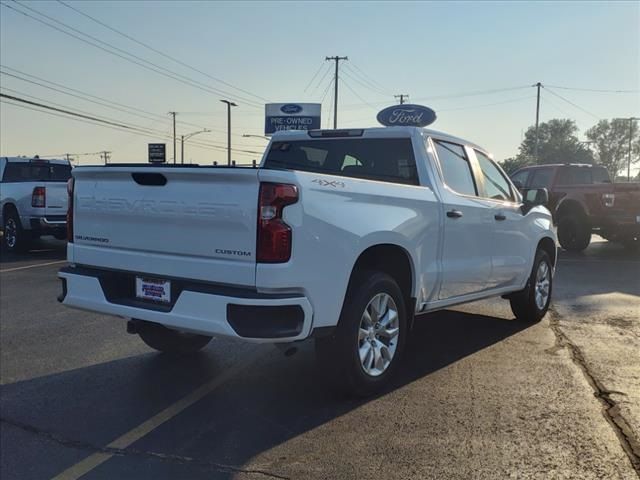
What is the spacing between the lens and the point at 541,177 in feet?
48.6

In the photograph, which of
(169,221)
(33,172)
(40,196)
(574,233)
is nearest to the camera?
(169,221)

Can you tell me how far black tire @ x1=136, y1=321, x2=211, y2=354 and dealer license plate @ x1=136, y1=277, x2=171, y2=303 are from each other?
1.13m

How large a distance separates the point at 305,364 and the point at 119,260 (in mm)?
1904

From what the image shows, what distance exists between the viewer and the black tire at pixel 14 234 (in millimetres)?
13383

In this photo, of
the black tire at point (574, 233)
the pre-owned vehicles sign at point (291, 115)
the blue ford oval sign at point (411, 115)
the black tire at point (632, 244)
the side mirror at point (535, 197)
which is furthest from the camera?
the pre-owned vehicles sign at point (291, 115)

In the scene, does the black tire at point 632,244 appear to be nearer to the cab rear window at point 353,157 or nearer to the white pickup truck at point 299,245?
the white pickup truck at point 299,245

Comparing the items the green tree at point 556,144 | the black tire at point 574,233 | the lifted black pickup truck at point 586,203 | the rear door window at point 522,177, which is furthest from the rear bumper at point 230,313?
the green tree at point 556,144

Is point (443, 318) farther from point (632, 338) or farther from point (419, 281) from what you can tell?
point (419, 281)

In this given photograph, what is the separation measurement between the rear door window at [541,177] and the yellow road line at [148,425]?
11.4 meters

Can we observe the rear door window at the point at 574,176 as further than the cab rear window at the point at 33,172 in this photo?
Yes

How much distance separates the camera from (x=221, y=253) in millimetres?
3646

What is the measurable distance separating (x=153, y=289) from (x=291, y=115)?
126 feet

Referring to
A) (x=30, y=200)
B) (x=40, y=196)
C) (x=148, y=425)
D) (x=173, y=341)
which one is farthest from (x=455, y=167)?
(x=30, y=200)

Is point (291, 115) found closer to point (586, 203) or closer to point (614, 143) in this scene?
point (586, 203)
